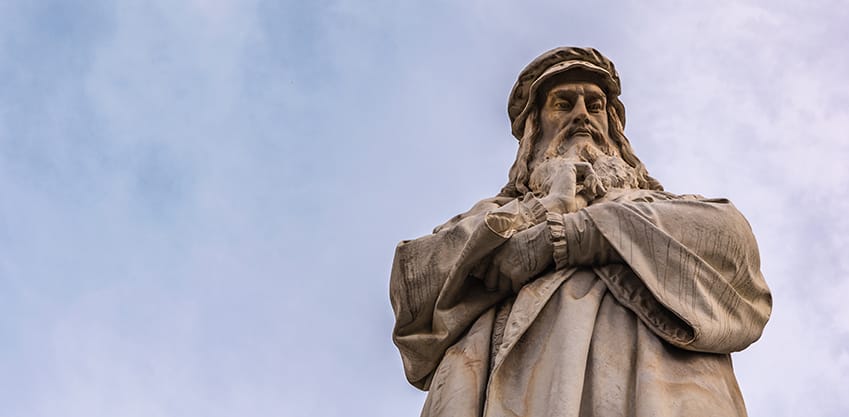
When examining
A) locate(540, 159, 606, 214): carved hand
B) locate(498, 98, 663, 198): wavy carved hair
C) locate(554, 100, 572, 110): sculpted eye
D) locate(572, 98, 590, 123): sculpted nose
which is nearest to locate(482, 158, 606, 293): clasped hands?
locate(540, 159, 606, 214): carved hand

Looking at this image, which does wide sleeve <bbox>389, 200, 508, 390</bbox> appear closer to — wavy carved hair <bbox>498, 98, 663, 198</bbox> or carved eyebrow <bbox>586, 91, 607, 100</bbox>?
wavy carved hair <bbox>498, 98, 663, 198</bbox>

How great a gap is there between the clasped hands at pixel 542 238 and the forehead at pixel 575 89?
85 cm

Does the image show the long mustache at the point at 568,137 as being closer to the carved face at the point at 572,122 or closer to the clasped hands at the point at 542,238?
the carved face at the point at 572,122

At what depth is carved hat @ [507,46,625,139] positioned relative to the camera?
10562mm

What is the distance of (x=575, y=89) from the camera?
10.5 meters

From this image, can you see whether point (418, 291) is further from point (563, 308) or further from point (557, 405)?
point (557, 405)

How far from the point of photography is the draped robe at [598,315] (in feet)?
26.6

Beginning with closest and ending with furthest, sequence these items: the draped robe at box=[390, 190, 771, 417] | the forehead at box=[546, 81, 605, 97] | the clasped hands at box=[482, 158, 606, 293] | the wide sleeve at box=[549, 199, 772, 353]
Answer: the draped robe at box=[390, 190, 771, 417] < the wide sleeve at box=[549, 199, 772, 353] < the clasped hands at box=[482, 158, 606, 293] < the forehead at box=[546, 81, 605, 97]

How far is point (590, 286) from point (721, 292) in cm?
76

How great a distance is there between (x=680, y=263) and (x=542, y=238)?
0.84 metres

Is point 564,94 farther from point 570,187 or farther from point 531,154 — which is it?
point 570,187

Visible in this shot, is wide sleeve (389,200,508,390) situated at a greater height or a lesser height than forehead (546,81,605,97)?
lesser

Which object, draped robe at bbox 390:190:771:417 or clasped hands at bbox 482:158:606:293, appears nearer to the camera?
draped robe at bbox 390:190:771:417

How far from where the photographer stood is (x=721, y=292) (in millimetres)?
8539
